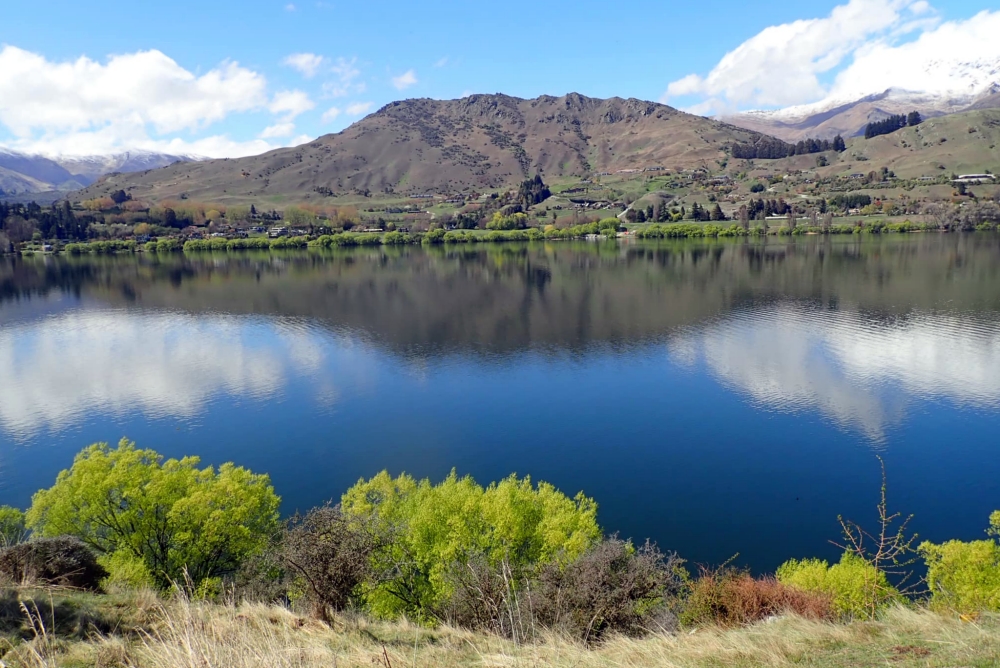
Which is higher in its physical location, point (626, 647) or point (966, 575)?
point (626, 647)

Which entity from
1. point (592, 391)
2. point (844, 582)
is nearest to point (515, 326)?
point (592, 391)

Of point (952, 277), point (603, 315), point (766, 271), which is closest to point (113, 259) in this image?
point (603, 315)

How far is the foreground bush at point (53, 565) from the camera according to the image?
15.1 metres

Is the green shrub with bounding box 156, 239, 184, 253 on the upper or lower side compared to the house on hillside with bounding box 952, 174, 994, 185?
lower

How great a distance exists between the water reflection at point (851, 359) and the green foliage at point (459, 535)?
26.0m

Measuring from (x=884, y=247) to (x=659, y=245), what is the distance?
5135 centimetres

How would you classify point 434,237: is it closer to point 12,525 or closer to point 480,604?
point 12,525

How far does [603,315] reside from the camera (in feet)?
249

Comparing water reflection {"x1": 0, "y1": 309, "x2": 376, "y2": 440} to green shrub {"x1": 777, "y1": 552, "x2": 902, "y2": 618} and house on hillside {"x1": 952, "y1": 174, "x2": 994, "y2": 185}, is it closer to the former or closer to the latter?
green shrub {"x1": 777, "y1": 552, "x2": 902, "y2": 618}

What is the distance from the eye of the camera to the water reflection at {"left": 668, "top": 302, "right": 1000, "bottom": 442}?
42094mm

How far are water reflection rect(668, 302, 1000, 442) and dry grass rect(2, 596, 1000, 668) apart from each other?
98.6 ft

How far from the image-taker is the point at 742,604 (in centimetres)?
1470

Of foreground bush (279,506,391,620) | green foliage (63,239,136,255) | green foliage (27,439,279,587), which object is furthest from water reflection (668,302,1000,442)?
green foliage (63,239,136,255)

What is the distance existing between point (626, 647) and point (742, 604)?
6.01 m
